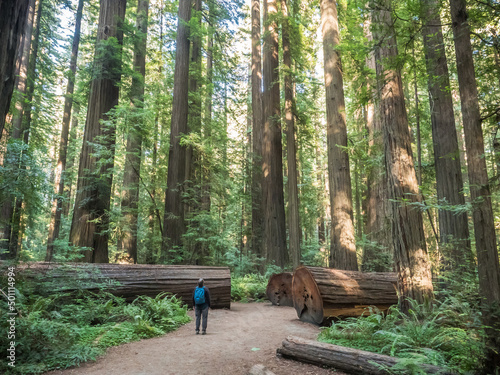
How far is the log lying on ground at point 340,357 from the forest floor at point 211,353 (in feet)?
0.37

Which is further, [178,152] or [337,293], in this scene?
[178,152]

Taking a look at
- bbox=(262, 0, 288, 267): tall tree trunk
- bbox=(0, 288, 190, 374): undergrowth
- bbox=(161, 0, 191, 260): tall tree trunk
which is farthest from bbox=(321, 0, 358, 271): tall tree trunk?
bbox=(161, 0, 191, 260): tall tree trunk

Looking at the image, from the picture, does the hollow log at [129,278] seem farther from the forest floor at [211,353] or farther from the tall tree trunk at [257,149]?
the tall tree trunk at [257,149]

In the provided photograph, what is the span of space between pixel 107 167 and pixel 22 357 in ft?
26.6

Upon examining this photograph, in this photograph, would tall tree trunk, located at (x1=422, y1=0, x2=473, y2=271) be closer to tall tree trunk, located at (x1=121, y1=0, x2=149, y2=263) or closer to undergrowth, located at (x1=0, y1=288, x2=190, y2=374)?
undergrowth, located at (x1=0, y1=288, x2=190, y2=374)

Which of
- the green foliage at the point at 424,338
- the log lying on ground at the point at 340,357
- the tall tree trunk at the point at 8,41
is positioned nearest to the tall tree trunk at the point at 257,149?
the green foliage at the point at 424,338

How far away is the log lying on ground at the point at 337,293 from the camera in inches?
290

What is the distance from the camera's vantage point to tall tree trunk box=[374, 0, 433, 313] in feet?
20.3

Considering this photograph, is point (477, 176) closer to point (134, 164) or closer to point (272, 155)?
point (272, 155)

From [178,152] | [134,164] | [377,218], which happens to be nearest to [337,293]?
[377,218]

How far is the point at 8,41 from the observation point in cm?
291

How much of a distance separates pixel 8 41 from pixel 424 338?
652 centimetres

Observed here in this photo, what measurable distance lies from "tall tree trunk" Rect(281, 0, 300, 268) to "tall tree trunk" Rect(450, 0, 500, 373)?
378 inches

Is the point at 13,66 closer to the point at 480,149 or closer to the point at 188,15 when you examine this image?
the point at 480,149
